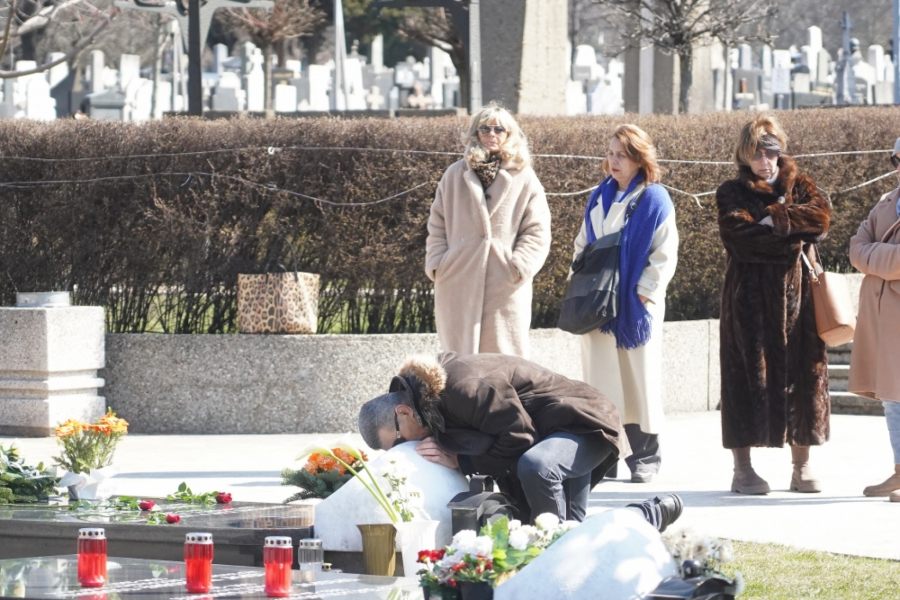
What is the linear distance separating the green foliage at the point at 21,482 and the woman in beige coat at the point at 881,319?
13.3 ft

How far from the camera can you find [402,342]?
33.2ft

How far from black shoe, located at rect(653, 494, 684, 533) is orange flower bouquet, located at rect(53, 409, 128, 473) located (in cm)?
288

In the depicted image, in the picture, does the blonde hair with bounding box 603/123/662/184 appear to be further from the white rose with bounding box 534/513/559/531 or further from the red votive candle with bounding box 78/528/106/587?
the red votive candle with bounding box 78/528/106/587

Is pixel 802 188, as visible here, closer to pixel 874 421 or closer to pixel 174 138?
pixel 874 421

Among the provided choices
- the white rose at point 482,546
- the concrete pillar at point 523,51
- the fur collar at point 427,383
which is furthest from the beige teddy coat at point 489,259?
the concrete pillar at point 523,51

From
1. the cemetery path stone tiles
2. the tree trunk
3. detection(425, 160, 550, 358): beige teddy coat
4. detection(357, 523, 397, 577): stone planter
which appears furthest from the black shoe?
the tree trunk

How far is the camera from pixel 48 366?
9.99 metres

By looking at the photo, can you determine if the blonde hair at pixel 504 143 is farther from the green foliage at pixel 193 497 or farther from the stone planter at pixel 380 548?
the stone planter at pixel 380 548

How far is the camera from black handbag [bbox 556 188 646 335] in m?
7.78

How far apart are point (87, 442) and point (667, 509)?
3.07 metres

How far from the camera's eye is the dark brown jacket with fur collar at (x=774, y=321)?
7.51 metres

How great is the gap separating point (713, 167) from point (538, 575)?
7168mm

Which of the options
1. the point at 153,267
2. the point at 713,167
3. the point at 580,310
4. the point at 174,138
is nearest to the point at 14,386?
the point at 153,267

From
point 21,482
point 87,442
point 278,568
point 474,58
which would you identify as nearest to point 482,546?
point 278,568
